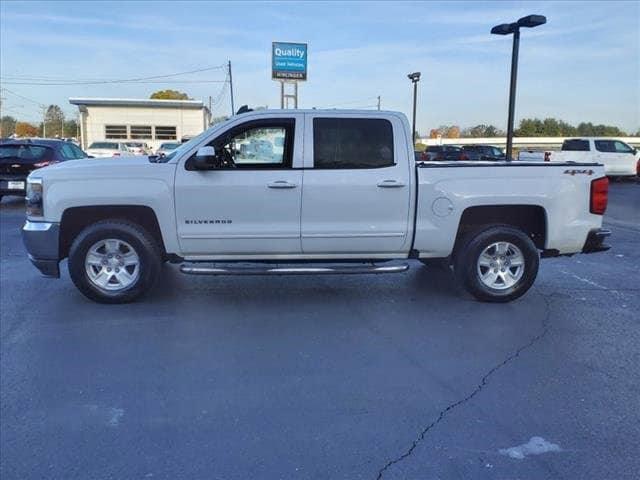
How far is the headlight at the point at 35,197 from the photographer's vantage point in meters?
5.72

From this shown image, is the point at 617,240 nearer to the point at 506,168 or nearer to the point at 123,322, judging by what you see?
the point at 506,168

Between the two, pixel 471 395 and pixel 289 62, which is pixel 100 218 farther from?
pixel 289 62

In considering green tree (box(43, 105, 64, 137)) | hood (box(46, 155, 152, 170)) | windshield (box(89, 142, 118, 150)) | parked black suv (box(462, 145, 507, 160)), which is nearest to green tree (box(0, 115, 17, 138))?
green tree (box(43, 105, 64, 137))

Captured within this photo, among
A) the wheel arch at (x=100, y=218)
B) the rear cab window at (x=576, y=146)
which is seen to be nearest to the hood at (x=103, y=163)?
the wheel arch at (x=100, y=218)

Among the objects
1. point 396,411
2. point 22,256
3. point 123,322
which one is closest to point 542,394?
point 396,411

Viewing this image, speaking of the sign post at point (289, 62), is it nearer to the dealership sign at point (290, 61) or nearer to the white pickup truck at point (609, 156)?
the dealership sign at point (290, 61)

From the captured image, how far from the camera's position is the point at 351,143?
5945 mm

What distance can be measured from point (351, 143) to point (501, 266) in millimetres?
2071

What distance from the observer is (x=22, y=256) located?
8406mm

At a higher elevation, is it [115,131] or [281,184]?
[115,131]

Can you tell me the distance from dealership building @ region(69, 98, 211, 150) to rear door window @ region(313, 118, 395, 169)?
46.7m

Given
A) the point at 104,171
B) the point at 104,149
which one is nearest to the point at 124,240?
the point at 104,171

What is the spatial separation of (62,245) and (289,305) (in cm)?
244

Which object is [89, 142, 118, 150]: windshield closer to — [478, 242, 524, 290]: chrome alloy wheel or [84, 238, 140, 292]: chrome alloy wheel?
[84, 238, 140, 292]: chrome alloy wheel
